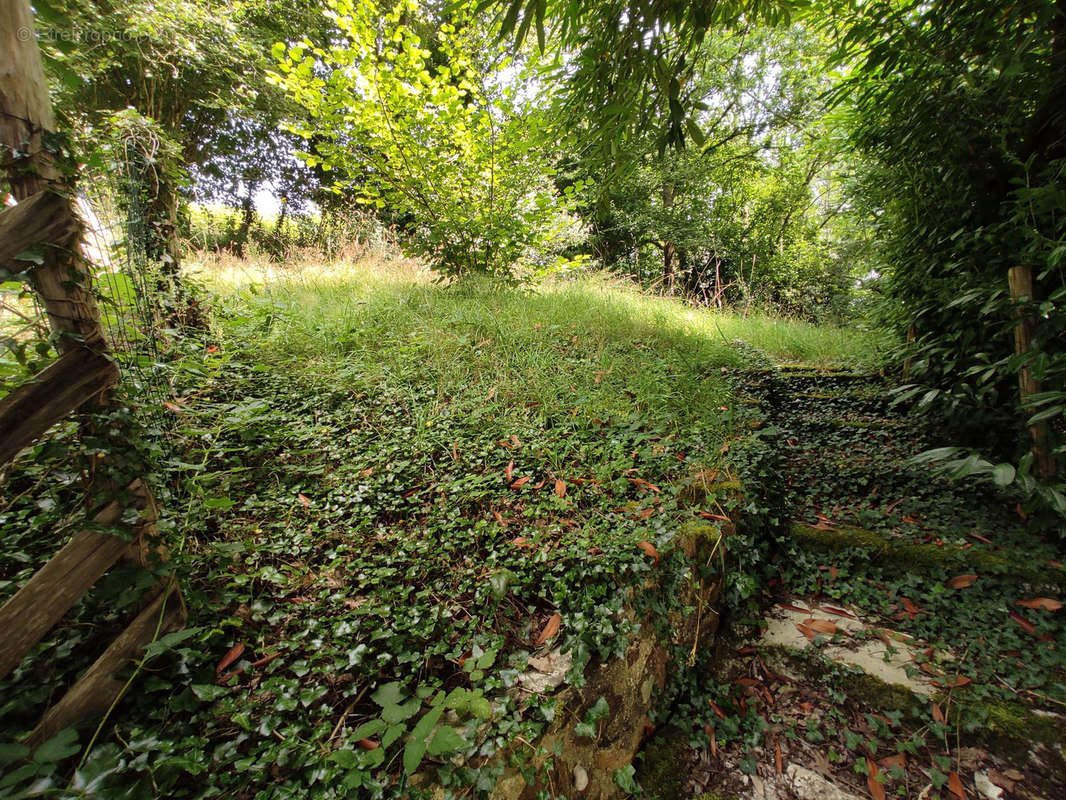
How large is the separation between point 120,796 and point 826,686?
7.28ft

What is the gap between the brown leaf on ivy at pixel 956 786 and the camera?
4.06ft

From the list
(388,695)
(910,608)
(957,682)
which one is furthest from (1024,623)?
(388,695)

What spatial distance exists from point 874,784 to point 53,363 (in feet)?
8.93

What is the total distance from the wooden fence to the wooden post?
135 inches

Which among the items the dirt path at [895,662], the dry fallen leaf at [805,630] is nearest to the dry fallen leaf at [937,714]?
the dirt path at [895,662]

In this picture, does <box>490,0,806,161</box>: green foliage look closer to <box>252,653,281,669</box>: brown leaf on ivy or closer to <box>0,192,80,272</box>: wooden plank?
<box>0,192,80,272</box>: wooden plank

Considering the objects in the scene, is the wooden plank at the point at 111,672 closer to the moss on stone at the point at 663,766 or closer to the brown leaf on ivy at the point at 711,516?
the moss on stone at the point at 663,766

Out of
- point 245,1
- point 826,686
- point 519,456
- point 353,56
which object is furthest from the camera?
point 245,1

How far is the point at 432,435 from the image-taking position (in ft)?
7.54

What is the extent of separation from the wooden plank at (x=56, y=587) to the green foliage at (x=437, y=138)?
349 centimetres

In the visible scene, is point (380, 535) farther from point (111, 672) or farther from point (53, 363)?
point (53, 363)

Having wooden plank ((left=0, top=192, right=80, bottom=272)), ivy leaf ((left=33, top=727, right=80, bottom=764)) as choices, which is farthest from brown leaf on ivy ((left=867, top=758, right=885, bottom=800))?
wooden plank ((left=0, top=192, right=80, bottom=272))

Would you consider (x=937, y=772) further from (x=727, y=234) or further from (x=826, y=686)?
(x=727, y=234)

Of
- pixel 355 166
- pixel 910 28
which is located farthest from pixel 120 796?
pixel 355 166
